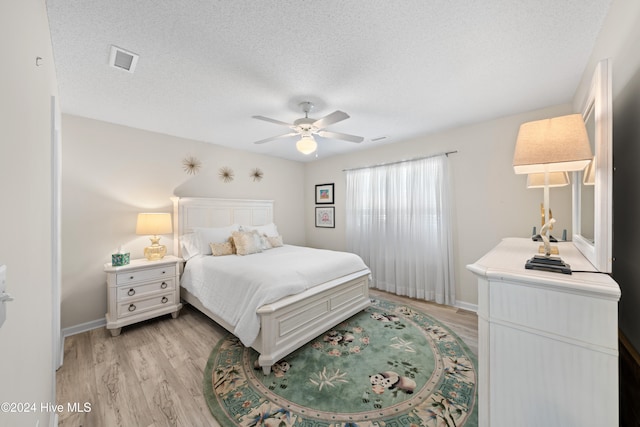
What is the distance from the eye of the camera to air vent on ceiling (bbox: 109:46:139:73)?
1687mm

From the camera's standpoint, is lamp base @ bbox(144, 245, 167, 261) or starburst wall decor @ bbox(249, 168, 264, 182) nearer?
lamp base @ bbox(144, 245, 167, 261)

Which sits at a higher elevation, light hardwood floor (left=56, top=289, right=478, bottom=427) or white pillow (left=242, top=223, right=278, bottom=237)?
white pillow (left=242, top=223, right=278, bottom=237)

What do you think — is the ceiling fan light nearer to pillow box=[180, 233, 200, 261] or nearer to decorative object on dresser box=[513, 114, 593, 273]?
decorative object on dresser box=[513, 114, 593, 273]

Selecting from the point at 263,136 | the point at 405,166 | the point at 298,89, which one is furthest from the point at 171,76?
the point at 405,166

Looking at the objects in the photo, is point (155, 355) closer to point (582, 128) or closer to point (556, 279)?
point (556, 279)

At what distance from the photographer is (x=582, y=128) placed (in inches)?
40.8

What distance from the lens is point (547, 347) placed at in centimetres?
93

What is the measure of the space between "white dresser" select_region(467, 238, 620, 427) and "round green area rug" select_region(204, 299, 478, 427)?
775mm

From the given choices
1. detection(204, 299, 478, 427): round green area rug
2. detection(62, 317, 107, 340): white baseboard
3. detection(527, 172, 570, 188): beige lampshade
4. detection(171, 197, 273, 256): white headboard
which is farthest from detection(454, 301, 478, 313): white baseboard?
detection(62, 317, 107, 340): white baseboard

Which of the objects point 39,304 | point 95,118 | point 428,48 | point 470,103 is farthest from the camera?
point 95,118

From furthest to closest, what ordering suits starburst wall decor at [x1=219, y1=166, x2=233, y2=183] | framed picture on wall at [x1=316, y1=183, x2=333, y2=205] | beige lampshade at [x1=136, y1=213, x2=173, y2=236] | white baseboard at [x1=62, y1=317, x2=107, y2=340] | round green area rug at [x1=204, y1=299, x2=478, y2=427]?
framed picture on wall at [x1=316, y1=183, x2=333, y2=205]
starburst wall decor at [x1=219, y1=166, x2=233, y2=183]
beige lampshade at [x1=136, y1=213, x2=173, y2=236]
white baseboard at [x1=62, y1=317, x2=107, y2=340]
round green area rug at [x1=204, y1=299, x2=478, y2=427]

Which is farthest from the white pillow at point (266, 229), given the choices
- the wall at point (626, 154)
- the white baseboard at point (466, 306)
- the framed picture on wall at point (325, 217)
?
the wall at point (626, 154)

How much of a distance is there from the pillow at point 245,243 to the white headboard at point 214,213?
61 cm

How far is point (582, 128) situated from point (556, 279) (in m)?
0.68
